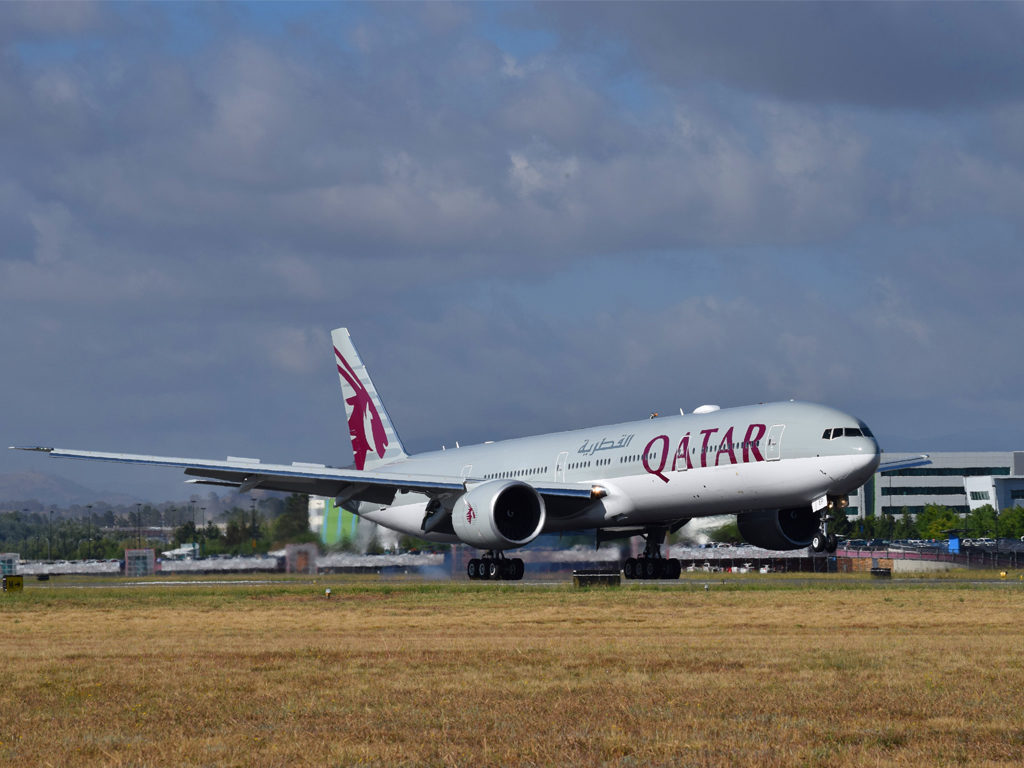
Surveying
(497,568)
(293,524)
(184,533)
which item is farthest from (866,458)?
(184,533)

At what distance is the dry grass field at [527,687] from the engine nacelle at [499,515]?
526 inches

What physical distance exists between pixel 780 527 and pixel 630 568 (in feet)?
19.8

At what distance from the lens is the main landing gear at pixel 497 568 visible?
49469 mm

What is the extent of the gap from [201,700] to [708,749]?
6506 mm

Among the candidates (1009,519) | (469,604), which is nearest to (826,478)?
(469,604)

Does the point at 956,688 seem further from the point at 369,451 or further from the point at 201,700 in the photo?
the point at 369,451

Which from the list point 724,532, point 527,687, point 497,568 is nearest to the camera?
point 527,687

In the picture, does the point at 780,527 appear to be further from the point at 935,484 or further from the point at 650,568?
the point at 935,484

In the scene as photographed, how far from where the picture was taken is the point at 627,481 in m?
46.3

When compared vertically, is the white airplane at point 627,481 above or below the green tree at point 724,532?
above

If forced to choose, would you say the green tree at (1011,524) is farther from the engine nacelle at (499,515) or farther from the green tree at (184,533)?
the engine nacelle at (499,515)

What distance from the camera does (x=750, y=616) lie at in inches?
1136

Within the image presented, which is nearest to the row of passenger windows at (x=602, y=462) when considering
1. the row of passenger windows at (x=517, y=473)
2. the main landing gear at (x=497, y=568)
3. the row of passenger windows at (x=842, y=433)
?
the row of passenger windows at (x=517, y=473)

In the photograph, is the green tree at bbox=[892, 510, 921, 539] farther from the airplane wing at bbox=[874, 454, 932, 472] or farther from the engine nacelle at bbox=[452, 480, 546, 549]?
the engine nacelle at bbox=[452, 480, 546, 549]
